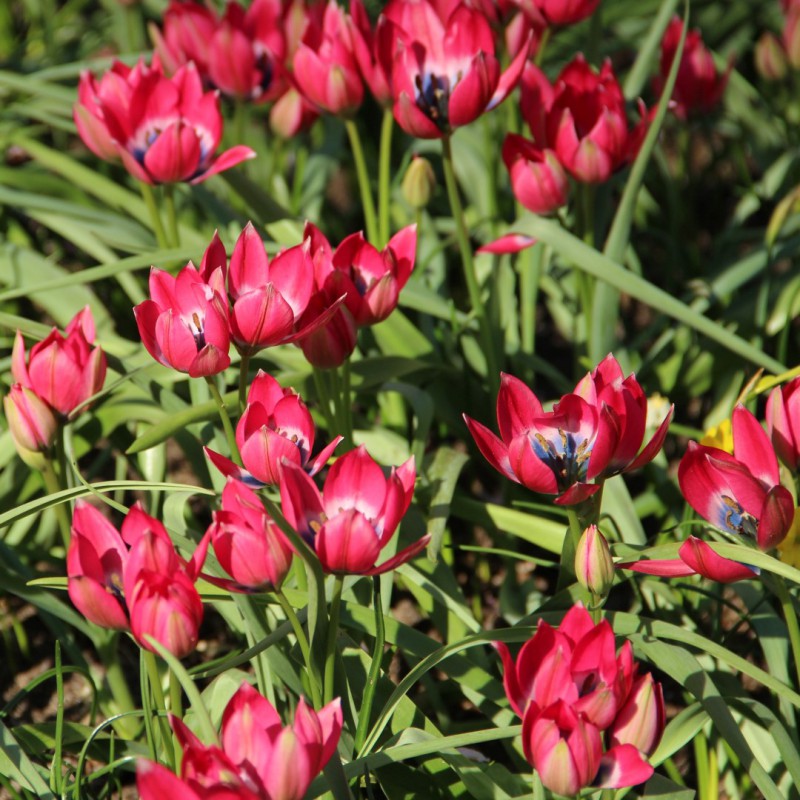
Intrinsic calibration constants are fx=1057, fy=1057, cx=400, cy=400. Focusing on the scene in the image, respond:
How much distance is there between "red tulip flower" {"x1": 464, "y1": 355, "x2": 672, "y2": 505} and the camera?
0.97 metres

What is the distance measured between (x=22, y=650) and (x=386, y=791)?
0.76 m

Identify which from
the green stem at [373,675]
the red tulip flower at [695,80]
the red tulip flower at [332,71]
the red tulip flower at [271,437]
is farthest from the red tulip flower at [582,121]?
the green stem at [373,675]

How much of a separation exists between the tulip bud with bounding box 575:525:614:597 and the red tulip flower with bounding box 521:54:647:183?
675mm

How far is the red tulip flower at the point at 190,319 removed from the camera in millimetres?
1019

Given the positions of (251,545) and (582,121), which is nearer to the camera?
(251,545)

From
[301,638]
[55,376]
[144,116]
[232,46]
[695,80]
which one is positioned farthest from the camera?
[695,80]

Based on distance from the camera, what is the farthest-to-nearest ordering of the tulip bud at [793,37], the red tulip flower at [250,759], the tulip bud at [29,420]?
the tulip bud at [793,37]
the tulip bud at [29,420]
the red tulip flower at [250,759]

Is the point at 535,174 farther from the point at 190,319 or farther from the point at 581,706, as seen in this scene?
the point at 581,706

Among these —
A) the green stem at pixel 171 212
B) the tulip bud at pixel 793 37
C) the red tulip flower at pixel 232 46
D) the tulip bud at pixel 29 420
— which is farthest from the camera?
the tulip bud at pixel 793 37

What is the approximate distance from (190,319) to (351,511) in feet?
1.11

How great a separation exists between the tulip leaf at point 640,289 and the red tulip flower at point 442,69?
21 cm

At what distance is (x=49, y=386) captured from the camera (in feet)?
3.90

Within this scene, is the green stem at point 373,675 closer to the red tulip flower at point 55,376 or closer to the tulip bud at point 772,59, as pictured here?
the red tulip flower at point 55,376

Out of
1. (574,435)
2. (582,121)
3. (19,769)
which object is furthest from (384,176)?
(19,769)
